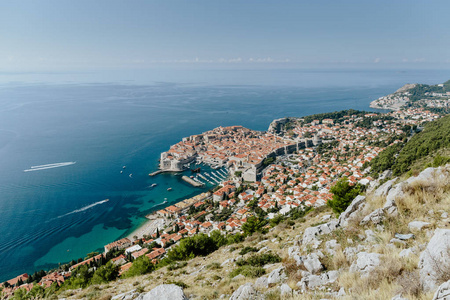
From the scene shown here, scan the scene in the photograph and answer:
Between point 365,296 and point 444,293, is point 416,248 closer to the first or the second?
point 365,296

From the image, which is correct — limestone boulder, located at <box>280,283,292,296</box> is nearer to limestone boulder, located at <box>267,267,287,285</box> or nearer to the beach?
limestone boulder, located at <box>267,267,287,285</box>

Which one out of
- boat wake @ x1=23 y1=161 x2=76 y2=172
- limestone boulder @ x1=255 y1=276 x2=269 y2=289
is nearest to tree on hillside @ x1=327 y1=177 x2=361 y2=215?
limestone boulder @ x1=255 y1=276 x2=269 y2=289

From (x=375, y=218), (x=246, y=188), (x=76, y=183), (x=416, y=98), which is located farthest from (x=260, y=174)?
(x=416, y=98)

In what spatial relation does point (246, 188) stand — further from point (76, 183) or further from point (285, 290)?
point (285, 290)

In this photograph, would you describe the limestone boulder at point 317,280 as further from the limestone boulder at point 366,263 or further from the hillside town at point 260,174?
the hillside town at point 260,174

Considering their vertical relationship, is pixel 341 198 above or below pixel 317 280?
below
